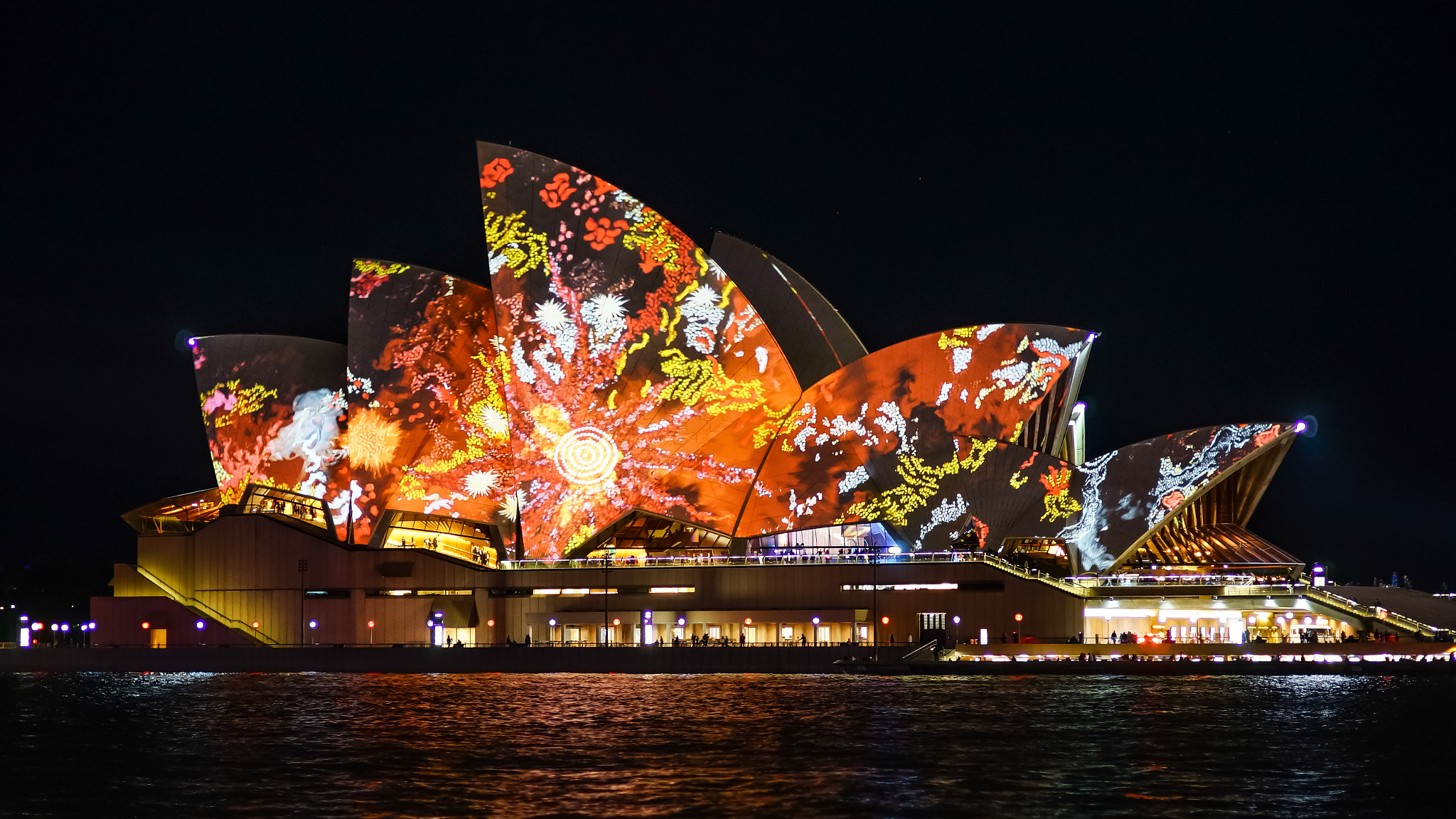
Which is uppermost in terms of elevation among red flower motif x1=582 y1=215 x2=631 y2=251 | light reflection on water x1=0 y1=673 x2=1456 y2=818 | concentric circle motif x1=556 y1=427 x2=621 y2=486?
red flower motif x1=582 y1=215 x2=631 y2=251

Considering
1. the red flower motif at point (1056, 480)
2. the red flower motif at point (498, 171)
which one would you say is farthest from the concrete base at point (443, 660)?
the red flower motif at point (498, 171)

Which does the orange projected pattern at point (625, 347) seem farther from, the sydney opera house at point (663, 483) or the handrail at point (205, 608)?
the handrail at point (205, 608)

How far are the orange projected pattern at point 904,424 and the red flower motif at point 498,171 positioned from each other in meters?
13.3

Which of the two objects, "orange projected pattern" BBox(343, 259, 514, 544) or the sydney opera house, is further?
"orange projected pattern" BBox(343, 259, 514, 544)

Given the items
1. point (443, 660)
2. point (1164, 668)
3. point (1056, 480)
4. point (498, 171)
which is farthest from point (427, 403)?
point (1164, 668)

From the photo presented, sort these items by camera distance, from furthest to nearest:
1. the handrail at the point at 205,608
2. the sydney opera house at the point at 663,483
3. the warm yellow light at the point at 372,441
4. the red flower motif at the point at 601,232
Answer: the warm yellow light at the point at 372,441 → the handrail at the point at 205,608 → the red flower motif at the point at 601,232 → the sydney opera house at the point at 663,483

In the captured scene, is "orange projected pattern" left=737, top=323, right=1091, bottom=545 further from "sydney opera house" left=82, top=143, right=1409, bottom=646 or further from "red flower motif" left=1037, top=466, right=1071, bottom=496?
"red flower motif" left=1037, top=466, right=1071, bottom=496

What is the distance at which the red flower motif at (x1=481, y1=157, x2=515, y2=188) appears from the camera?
2206 inches

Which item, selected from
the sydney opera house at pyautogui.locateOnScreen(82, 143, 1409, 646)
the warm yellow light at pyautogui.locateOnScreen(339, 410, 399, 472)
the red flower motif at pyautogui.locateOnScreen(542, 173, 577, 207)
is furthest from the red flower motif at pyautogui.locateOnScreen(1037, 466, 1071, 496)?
the warm yellow light at pyautogui.locateOnScreen(339, 410, 399, 472)

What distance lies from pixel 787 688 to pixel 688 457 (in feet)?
54.2

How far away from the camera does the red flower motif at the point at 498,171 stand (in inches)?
2206

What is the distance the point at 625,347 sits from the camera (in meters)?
56.1

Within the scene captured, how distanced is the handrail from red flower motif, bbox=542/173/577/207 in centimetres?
1899

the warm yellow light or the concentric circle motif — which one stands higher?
the warm yellow light
